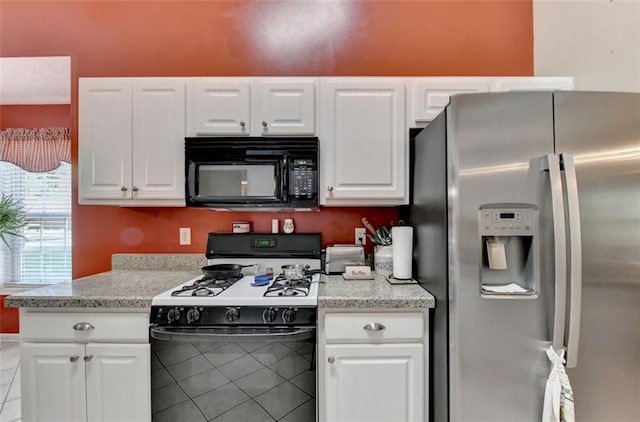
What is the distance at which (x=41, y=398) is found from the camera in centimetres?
143

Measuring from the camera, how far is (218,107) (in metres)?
1.85

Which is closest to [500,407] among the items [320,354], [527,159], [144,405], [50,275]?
[320,354]

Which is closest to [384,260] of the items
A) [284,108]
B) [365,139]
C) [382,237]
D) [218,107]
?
[382,237]

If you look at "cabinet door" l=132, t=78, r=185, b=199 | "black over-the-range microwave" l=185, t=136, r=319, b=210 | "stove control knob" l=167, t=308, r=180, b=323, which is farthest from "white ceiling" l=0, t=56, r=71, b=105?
"stove control knob" l=167, t=308, r=180, b=323

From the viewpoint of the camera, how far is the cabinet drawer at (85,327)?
1428mm

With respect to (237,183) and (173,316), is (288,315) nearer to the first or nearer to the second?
(173,316)

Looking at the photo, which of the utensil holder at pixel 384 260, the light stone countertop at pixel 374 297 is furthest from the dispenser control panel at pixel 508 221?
the utensil holder at pixel 384 260

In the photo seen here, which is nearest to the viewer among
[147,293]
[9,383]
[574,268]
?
[574,268]

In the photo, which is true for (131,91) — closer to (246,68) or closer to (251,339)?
(246,68)

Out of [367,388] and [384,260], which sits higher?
[384,260]

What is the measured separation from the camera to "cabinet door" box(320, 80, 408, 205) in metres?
1.82

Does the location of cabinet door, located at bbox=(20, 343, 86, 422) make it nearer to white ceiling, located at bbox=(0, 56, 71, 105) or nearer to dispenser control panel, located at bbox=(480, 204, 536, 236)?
dispenser control panel, located at bbox=(480, 204, 536, 236)

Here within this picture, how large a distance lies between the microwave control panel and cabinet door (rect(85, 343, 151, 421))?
3.54 feet

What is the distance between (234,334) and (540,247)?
1331 mm
